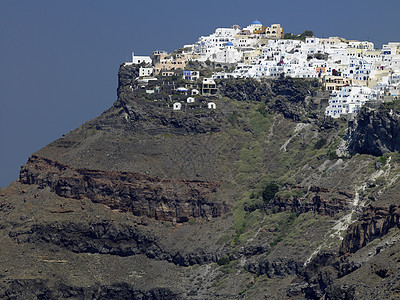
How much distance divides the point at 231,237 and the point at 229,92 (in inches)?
1069

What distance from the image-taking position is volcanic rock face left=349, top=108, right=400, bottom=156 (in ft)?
471

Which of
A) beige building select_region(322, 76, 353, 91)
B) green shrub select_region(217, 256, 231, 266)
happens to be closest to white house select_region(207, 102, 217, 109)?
beige building select_region(322, 76, 353, 91)

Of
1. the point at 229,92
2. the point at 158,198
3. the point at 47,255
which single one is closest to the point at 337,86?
the point at 229,92

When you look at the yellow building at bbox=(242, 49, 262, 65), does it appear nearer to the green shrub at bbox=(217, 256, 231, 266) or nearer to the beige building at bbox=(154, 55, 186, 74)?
the beige building at bbox=(154, 55, 186, 74)

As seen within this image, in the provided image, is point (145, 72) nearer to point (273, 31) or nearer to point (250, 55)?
point (250, 55)

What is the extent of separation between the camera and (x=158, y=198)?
153m

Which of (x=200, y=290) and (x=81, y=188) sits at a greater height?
(x=81, y=188)

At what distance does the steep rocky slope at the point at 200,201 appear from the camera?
140m

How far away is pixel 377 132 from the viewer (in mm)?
144750

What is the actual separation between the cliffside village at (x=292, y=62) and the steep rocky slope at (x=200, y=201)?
267 centimetres

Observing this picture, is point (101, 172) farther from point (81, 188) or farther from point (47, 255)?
point (47, 255)

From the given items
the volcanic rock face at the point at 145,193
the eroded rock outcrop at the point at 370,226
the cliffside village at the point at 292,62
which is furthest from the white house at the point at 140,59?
the eroded rock outcrop at the point at 370,226

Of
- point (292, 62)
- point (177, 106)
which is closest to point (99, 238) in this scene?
point (177, 106)

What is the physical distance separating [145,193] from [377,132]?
24.5m
